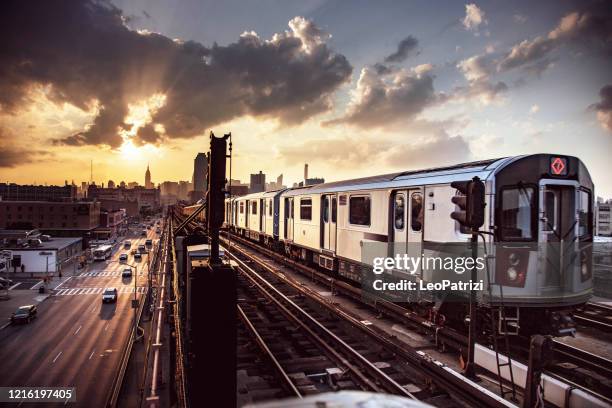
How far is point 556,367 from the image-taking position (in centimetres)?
746

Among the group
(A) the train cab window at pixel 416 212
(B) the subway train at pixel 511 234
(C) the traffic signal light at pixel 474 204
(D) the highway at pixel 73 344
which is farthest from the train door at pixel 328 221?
(D) the highway at pixel 73 344

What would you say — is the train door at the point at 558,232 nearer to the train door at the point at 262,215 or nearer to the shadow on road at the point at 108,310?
the train door at the point at 262,215

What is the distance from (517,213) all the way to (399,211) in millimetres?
3254

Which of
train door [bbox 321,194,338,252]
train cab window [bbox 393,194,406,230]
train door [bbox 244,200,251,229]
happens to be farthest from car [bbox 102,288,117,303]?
train cab window [bbox 393,194,406,230]

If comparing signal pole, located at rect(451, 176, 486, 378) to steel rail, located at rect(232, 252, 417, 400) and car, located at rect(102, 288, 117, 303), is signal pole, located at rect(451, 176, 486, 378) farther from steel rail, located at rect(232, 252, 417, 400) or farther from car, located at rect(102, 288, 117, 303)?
car, located at rect(102, 288, 117, 303)

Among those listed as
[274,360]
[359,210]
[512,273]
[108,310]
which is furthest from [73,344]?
[512,273]

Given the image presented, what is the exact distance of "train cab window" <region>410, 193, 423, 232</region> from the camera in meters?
9.38

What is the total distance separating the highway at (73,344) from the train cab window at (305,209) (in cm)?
1649

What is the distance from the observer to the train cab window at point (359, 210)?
11.9m

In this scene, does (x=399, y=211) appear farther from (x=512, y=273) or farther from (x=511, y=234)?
(x=512, y=273)

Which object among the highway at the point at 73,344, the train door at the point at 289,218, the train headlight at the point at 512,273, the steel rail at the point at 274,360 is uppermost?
the train door at the point at 289,218

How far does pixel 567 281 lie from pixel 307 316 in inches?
250

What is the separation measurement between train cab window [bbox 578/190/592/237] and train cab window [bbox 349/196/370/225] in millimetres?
5466

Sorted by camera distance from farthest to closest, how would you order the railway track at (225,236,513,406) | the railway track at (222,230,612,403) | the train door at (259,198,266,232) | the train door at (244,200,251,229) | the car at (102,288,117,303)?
the car at (102,288,117,303)
the train door at (244,200,251,229)
the train door at (259,198,266,232)
the railway track at (222,230,612,403)
the railway track at (225,236,513,406)
